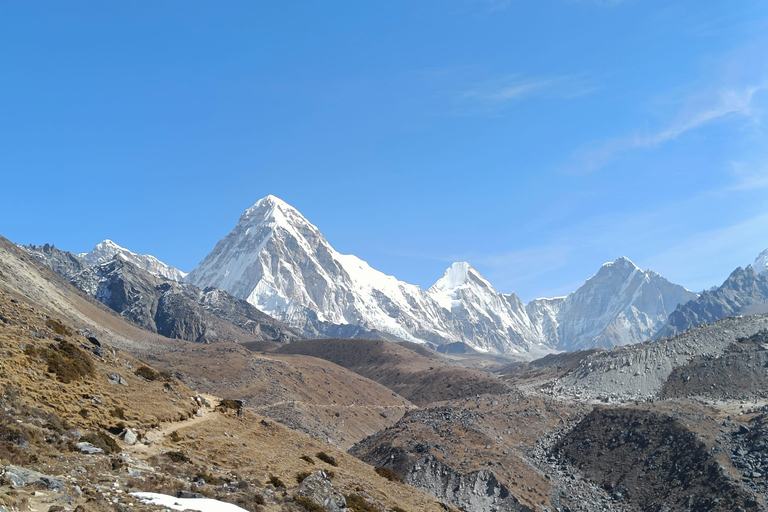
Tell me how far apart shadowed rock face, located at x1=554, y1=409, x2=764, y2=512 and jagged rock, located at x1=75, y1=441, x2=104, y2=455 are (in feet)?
245

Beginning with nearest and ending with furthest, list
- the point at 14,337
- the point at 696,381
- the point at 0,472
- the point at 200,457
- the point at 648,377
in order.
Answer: the point at 0,472, the point at 200,457, the point at 14,337, the point at 696,381, the point at 648,377

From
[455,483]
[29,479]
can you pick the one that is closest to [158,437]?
[29,479]

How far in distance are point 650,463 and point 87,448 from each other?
274ft

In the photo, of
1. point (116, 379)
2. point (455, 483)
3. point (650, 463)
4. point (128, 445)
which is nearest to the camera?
point (128, 445)

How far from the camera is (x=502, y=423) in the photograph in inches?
4375

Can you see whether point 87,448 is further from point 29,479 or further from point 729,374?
point 729,374

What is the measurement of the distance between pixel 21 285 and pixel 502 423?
175 metres

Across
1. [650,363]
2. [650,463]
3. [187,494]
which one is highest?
[650,363]

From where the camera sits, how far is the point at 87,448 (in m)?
27.5

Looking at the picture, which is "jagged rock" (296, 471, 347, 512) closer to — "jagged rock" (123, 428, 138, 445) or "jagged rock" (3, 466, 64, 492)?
"jagged rock" (123, 428, 138, 445)

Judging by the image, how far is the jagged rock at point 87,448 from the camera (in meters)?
27.4

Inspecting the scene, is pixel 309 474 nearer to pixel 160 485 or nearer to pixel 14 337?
pixel 160 485

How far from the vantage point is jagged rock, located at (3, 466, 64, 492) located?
2086cm

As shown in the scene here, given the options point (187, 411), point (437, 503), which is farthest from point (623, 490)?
point (187, 411)
